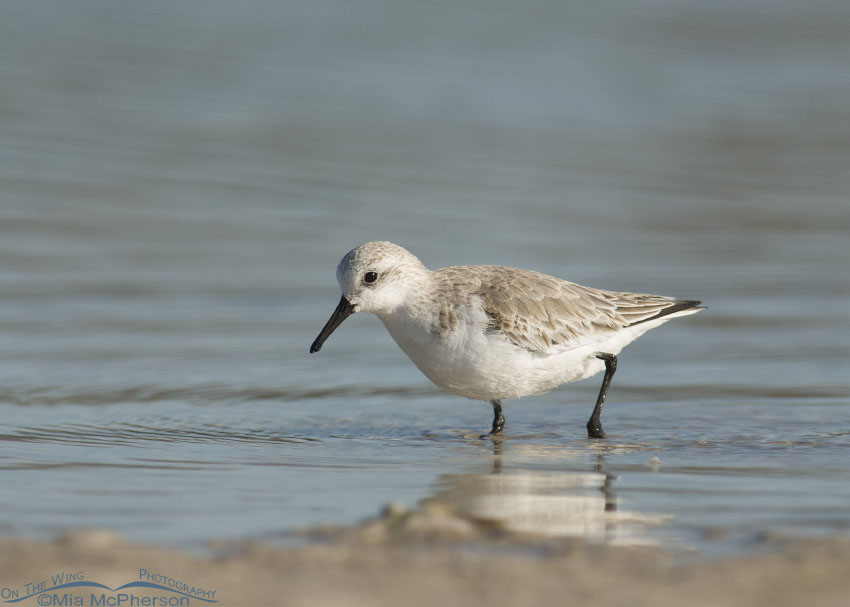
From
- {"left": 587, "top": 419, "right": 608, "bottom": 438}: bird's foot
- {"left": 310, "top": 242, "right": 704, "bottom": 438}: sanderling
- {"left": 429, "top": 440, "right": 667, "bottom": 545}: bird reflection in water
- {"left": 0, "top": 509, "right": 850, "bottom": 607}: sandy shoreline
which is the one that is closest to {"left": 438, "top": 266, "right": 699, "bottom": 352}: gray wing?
{"left": 310, "top": 242, "right": 704, "bottom": 438}: sanderling

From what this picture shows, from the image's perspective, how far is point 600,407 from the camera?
25.9 feet

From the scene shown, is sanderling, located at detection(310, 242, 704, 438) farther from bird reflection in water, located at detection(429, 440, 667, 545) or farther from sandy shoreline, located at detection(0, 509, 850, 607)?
sandy shoreline, located at detection(0, 509, 850, 607)

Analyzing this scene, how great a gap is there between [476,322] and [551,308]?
71 centimetres

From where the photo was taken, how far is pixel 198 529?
533 cm

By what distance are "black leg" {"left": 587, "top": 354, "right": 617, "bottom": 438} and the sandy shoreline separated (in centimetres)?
264

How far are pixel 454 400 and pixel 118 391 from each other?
2.29m

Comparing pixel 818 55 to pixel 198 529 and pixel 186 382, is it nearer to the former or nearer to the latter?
pixel 186 382

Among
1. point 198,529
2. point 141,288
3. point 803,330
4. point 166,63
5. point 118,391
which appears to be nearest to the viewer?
point 198,529

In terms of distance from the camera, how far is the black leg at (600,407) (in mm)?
7773

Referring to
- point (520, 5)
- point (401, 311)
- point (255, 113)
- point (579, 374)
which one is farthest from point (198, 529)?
point (520, 5)

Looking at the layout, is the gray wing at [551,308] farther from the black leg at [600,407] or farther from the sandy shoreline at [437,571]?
the sandy shoreline at [437,571]

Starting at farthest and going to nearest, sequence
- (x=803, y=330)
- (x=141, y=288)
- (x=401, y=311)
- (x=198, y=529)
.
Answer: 1. (x=141, y=288)
2. (x=803, y=330)
3. (x=401, y=311)
4. (x=198, y=529)

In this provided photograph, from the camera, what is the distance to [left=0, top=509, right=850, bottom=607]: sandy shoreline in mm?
4434

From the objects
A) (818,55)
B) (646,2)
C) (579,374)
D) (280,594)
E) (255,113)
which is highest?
(646,2)
